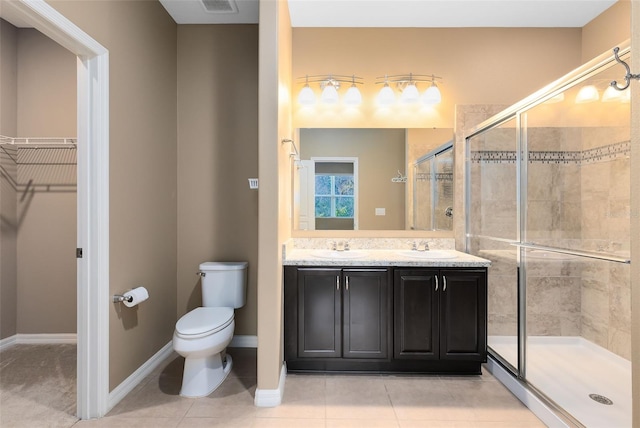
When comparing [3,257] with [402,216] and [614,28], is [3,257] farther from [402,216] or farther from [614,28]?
[614,28]

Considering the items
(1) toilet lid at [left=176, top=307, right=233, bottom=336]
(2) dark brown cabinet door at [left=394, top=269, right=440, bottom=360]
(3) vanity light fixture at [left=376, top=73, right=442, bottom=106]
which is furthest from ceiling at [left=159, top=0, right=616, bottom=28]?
(1) toilet lid at [left=176, top=307, right=233, bottom=336]

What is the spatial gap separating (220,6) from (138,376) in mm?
2919

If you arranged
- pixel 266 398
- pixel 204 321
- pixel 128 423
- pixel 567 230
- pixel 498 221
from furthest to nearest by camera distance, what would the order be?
pixel 498 221, pixel 567 230, pixel 204 321, pixel 266 398, pixel 128 423

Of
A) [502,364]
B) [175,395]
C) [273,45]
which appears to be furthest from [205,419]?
[273,45]

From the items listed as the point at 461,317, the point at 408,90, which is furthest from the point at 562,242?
the point at 408,90

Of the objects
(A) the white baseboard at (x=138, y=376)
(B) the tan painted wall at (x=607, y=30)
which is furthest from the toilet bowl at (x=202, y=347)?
(B) the tan painted wall at (x=607, y=30)

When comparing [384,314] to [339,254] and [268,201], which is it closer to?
[339,254]

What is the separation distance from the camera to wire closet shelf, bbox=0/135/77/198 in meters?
2.85

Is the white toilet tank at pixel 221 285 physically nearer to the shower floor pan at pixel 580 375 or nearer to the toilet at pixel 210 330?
the toilet at pixel 210 330

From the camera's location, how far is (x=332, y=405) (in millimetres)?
2080

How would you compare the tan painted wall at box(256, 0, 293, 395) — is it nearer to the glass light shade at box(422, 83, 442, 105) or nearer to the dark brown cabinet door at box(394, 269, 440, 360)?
the dark brown cabinet door at box(394, 269, 440, 360)

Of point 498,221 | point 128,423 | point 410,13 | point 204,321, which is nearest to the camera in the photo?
point 128,423

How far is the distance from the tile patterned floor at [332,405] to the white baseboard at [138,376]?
44mm

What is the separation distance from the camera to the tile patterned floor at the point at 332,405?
1.90 m
